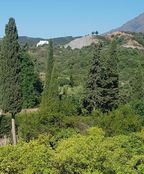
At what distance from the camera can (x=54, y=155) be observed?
74.8ft

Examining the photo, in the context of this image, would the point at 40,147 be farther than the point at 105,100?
No

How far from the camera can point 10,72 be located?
124 ft

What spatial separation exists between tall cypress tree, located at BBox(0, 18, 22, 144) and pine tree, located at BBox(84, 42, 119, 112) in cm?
952

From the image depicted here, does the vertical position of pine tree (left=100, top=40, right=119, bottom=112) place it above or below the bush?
above

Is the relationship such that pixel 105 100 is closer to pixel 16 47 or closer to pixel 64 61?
pixel 16 47

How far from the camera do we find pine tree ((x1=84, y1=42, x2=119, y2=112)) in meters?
45.1

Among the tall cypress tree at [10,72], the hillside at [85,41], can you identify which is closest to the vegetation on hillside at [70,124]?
the tall cypress tree at [10,72]

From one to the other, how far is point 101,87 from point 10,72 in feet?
37.0

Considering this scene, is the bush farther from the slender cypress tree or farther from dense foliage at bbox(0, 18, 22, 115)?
the slender cypress tree

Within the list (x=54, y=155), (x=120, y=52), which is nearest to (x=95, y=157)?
(x=54, y=155)

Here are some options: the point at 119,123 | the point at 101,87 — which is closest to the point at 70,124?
the point at 119,123

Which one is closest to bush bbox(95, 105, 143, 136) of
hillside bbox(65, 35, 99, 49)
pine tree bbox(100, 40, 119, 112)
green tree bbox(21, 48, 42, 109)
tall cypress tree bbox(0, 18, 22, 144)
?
tall cypress tree bbox(0, 18, 22, 144)

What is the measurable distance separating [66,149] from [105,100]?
21778mm

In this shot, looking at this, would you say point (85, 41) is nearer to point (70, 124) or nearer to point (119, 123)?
point (70, 124)
